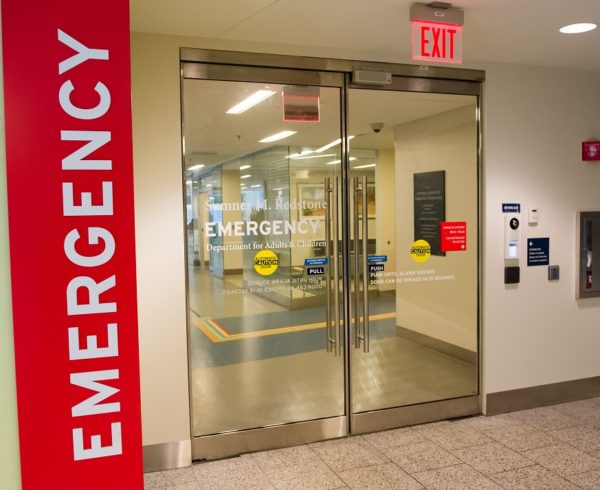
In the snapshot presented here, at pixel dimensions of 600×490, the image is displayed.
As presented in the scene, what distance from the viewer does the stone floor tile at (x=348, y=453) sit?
384cm

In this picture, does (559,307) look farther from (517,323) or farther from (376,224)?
(376,224)

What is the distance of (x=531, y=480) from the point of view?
357 centimetres

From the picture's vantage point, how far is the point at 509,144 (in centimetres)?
463

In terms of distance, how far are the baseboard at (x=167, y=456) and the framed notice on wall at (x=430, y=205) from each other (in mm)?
2257

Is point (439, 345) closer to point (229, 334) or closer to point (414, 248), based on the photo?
point (414, 248)

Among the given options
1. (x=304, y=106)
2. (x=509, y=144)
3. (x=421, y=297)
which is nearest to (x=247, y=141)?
(x=304, y=106)

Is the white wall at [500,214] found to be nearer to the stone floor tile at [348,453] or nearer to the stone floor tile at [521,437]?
the stone floor tile at [521,437]

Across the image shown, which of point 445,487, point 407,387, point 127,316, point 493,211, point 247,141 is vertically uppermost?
point 247,141

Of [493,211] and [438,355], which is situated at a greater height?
[493,211]

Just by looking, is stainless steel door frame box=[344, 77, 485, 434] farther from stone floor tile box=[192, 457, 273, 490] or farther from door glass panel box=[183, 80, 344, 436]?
stone floor tile box=[192, 457, 273, 490]

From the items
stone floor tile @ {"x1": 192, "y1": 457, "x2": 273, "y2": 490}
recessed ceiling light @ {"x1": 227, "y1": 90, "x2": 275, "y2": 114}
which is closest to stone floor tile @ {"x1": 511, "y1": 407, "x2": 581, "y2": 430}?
stone floor tile @ {"x1": 192, "y1": 457, "x2": 273, "y2": 490}

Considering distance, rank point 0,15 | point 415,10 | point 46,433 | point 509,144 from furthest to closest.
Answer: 1. point 509,144
2. point 415,10
3. point 46,433
4. point 0,15

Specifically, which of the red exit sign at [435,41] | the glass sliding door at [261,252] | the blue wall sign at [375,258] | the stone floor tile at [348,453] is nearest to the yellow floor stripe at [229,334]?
the glass sliding door at [261,252]

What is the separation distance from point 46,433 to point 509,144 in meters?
4.00
